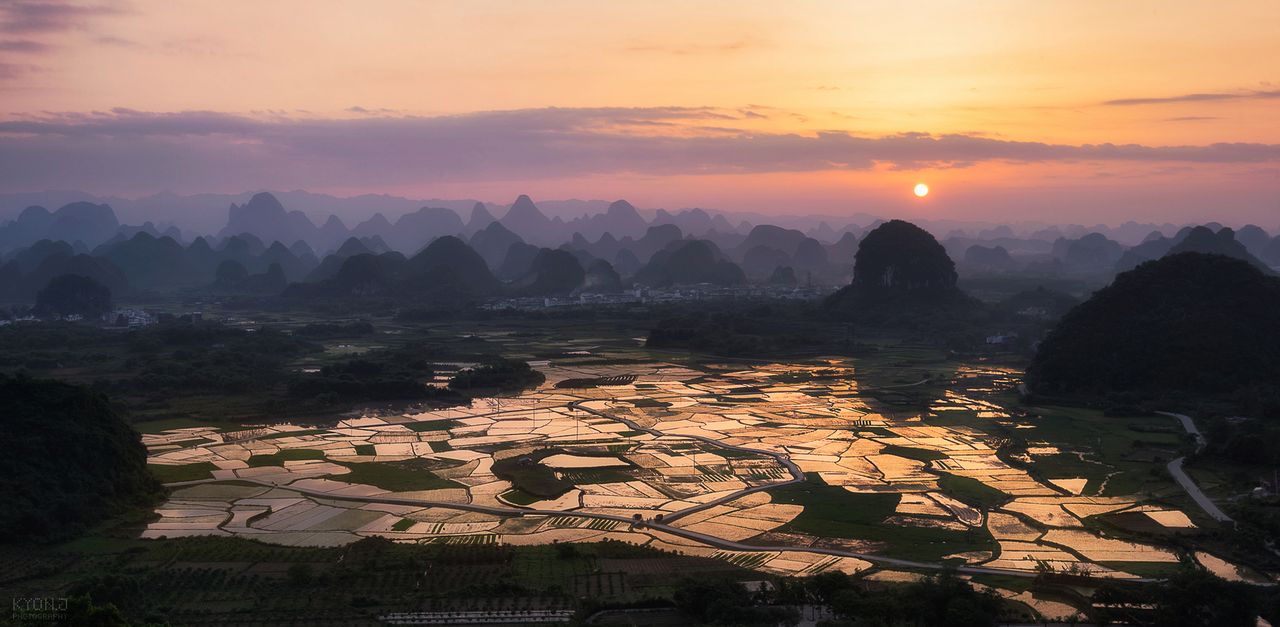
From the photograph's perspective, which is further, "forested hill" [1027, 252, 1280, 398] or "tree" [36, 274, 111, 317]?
"tree" [36, 274, 111, 317]

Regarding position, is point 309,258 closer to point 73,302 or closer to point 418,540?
point 73,302

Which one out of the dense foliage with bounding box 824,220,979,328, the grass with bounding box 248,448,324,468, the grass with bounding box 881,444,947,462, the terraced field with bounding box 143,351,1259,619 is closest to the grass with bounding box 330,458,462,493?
the terraced field with bounding box 143,351,1259,619

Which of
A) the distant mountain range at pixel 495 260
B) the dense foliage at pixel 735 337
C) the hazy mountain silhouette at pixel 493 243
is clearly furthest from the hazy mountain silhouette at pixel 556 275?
the hazy mountain silhouette at pixel 493 243

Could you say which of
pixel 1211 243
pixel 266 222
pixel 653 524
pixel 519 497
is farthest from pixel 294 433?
pixel 266 222

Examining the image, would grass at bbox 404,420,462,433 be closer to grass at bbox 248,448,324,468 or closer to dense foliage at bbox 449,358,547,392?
grass at bbox 248,448,324,468

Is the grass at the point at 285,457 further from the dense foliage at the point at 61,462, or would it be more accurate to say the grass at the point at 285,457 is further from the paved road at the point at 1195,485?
the paved road at the point at 1195,485

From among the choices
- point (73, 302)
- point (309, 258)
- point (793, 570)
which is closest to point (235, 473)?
point (793, 570)

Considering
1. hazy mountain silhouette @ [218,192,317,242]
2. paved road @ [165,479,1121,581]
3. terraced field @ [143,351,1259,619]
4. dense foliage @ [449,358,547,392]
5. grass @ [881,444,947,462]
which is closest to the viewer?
paved road @ [165,479,1121,581]
